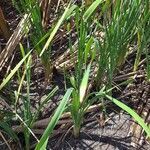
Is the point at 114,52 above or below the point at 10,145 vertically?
above

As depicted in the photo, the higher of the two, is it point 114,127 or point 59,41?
point 59,41

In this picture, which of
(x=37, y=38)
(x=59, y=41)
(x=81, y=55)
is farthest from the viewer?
(x=59, y=41)

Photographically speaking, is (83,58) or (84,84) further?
(83,58)

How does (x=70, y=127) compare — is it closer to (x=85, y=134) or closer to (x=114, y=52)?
(x=85, y=134)

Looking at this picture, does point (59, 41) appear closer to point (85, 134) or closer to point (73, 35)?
point (73, 35)

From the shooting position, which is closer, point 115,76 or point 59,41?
point 115,76

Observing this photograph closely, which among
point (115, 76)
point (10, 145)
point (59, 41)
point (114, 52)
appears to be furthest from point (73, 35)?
point (10, 145)

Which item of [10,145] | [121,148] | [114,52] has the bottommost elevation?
[121,148]

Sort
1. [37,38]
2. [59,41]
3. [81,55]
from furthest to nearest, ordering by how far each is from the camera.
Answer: [59,41] < [37,38] < [81,55]

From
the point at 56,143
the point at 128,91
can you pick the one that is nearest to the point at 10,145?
the point at 56,143
